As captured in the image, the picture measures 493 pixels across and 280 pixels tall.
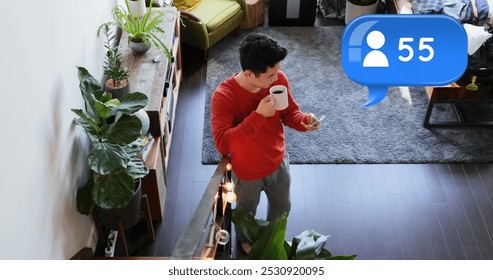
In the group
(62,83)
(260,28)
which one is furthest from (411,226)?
(260,28)

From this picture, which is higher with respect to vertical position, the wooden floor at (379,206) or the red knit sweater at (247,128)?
the red knit sweater at (247,128)

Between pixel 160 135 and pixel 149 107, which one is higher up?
pixel 149 107

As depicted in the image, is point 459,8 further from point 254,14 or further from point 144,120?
point 144,120

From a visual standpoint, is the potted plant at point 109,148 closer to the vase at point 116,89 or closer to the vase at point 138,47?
the vase at point 116,89

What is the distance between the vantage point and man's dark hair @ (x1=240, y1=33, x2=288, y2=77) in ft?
8.09

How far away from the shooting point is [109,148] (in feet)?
9.39

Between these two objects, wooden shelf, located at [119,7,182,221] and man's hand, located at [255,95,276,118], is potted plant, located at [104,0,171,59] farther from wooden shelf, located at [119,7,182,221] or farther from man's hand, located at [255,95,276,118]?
man's hand, located at [255,95,276,118]

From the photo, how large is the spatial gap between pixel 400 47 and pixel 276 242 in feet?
4.41

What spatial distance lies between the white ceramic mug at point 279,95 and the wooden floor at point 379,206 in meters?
1.33

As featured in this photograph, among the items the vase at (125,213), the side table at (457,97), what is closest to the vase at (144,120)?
the vase at (125,213)

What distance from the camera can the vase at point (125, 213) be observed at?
3131mm

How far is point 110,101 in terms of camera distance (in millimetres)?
2998
